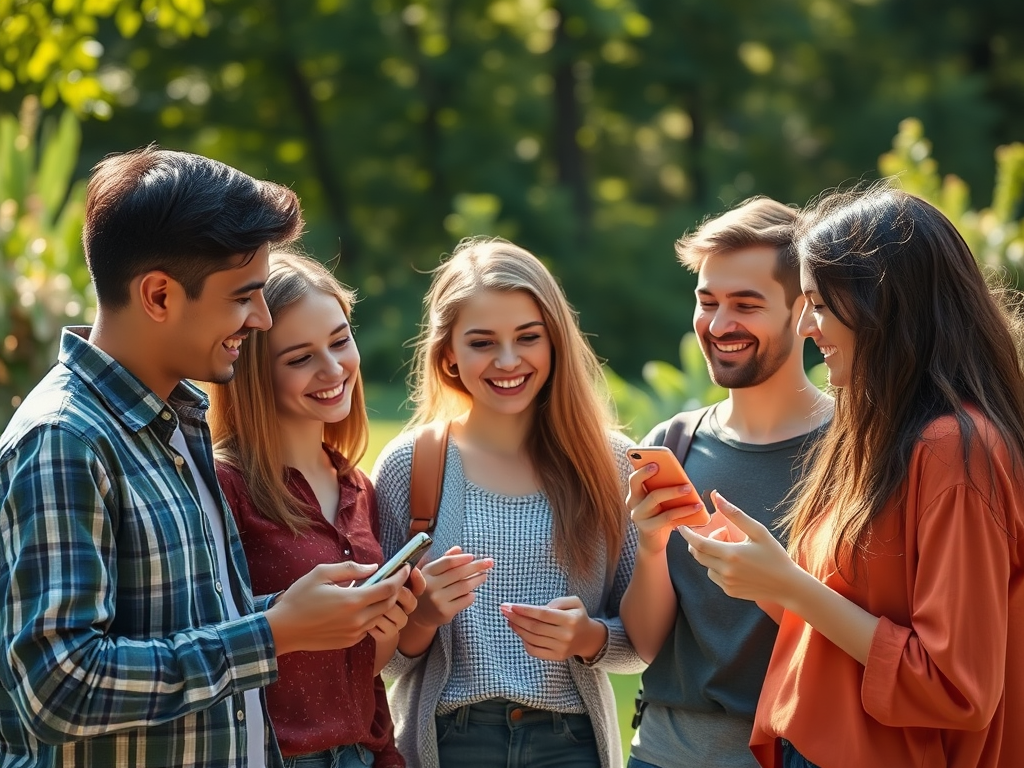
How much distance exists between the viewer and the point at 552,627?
311 cm

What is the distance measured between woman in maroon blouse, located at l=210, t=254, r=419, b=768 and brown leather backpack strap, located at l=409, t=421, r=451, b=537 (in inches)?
4.7

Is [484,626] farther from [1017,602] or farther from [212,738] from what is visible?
[1017,602]

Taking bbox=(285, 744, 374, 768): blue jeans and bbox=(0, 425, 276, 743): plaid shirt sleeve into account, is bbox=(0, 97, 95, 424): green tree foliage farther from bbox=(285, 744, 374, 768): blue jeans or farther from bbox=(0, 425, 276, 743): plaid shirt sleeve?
bbox=(0, 425, 276, 743): plaid shirt sleeve

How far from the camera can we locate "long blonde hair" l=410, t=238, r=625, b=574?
338 centimetres

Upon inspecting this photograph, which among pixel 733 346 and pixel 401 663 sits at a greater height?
pixel 733 346

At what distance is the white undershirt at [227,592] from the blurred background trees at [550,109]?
19.7 m

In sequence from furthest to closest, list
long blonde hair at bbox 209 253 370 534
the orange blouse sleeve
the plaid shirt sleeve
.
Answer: long blonde hair at bbox 209 253 370 534, the orange blouse sleeve, the plaid shirt sleeve

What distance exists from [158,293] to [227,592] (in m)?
0.63

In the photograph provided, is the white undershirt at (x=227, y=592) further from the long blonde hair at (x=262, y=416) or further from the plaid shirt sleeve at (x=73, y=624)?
the long blonde hair at (x=262, y=416)

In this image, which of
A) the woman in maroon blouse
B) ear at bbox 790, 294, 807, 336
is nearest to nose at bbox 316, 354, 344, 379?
the woman in maroon blouse

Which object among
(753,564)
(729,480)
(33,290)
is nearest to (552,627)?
(729,480)

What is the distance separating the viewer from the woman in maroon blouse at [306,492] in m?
2.92

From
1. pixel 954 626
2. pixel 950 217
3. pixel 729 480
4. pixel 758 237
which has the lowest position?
pixel 954 626

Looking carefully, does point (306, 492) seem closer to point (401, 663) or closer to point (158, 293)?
point (401, 663)
